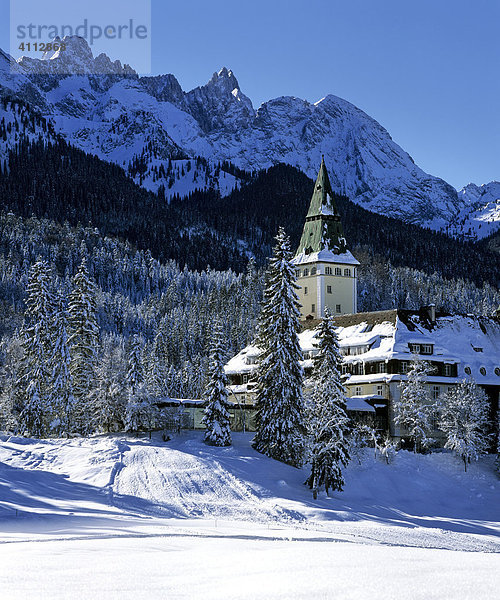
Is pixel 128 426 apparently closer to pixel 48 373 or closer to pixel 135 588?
pixel 48 373

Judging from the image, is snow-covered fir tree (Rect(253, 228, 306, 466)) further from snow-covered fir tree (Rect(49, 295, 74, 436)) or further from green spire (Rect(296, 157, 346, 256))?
green spire (Rect(296, 157, 346, 256))

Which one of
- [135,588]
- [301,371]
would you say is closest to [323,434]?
[301,371]

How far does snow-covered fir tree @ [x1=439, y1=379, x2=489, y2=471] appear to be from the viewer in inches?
2312

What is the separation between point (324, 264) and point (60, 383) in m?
43.0

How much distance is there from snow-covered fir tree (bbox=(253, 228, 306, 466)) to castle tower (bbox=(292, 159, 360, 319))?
35217mm

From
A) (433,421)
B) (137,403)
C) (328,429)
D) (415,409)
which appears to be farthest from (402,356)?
(137,403)

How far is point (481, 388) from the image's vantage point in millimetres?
68000

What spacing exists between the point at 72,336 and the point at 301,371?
2085 cm

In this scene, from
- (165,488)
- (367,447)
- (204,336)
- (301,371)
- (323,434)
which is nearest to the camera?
(165,488)

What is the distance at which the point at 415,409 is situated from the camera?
6141 cm

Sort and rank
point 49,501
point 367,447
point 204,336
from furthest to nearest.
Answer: point 204,336 → point 367,447 → point 49,501

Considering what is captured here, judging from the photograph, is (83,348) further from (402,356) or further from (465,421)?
(465,421)

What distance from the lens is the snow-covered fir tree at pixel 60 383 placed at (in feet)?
202

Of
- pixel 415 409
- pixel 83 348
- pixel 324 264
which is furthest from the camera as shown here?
pixel 324 264
